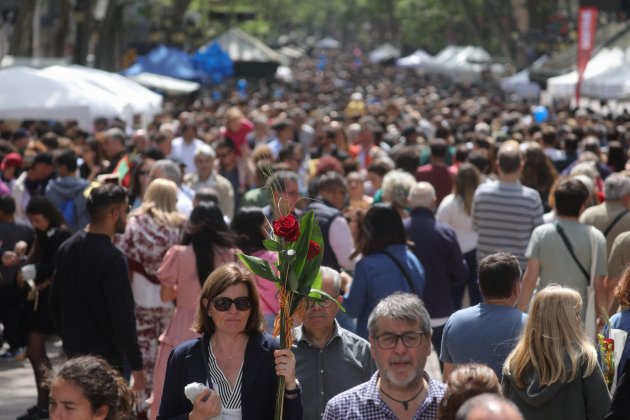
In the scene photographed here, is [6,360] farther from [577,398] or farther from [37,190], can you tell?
[577,398]

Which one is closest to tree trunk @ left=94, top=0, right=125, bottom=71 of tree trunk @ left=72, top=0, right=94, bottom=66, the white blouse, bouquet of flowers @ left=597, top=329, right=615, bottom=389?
tree trunk @ left=72, top=0, right=94, bottom=66

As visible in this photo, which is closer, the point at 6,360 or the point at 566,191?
the point at 566,191

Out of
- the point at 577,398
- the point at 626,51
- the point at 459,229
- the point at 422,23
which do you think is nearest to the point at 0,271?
the point at 459,229

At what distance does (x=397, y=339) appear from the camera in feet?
16.4

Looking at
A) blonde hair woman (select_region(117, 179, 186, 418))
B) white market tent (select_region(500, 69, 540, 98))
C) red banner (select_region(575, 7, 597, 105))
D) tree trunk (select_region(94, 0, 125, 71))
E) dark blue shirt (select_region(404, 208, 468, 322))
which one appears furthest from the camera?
white market tent (select_region(500, 69, 540, 98))

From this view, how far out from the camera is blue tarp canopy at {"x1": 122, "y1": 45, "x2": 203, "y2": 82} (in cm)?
3803

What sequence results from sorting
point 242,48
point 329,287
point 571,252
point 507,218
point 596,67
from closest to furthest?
Answer: point 329,287 < point 571,252 < point 507,218 < point 596,67 < point 242,48

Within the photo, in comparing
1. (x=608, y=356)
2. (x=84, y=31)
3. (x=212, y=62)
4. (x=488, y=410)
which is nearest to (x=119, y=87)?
(x=84, y=31)

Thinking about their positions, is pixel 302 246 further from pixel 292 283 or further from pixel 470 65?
pixel 470 65

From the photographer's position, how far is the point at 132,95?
959 inches

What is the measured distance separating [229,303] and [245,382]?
0.32m

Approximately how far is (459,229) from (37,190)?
4.13 m

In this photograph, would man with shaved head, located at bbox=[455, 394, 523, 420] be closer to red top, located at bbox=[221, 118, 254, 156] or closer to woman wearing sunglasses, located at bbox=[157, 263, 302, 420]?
woman wearing sunglasses, located at bbox=[157, 263, 302, 420]

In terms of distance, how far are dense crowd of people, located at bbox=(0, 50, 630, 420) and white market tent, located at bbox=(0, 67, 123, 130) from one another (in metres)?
3.14
